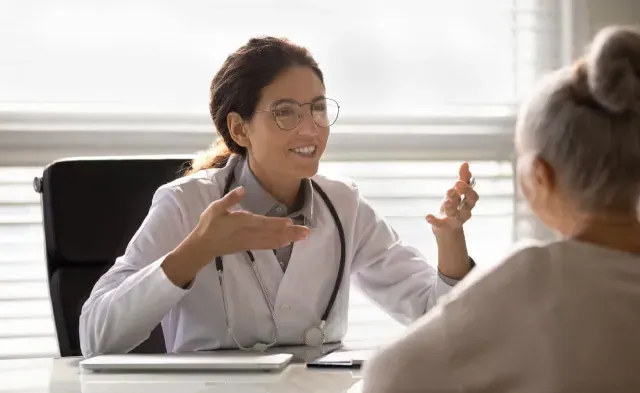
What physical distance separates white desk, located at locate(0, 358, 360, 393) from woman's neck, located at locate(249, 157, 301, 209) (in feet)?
1.95

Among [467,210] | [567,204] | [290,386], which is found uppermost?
[567,204]

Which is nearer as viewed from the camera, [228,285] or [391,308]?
[228,285]

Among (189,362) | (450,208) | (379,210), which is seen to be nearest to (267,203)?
(450,208)

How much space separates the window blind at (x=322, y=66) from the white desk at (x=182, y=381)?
4.18 ft

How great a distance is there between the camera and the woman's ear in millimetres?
2049

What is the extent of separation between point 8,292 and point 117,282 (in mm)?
1090

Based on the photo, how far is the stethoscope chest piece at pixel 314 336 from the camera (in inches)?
73.6

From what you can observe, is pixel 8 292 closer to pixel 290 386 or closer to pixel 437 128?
pixel 437 128

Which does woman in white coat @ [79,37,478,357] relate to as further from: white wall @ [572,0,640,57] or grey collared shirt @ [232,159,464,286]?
white wall @ [572,0,640,57]

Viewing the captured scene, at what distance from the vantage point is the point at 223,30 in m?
A: 2.85

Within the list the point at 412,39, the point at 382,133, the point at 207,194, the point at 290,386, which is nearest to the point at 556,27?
the point at 412,39

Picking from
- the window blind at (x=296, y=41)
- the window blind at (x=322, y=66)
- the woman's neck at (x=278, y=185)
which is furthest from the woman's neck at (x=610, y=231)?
the window blind at (x=296, y=41)

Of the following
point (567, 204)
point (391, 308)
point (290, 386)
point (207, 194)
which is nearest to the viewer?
point (567, 204)

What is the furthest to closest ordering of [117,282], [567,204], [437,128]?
1. [437,128]
2. [117,282]
3. [567,204]
